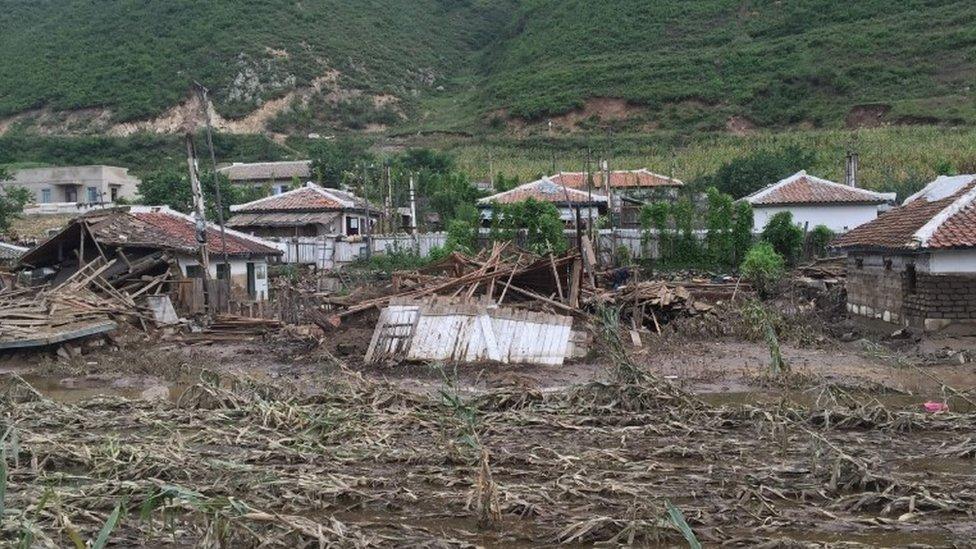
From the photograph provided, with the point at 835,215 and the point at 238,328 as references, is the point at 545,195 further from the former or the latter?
the point at 238,328

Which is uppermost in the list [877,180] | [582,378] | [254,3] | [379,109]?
[254,3]

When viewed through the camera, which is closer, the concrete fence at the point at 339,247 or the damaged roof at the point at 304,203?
the concrete fence at the point at 339,247

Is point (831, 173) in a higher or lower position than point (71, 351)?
higher

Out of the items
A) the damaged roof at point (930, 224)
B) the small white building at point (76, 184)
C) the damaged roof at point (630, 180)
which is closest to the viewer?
the damaged roof at point (930, 224)

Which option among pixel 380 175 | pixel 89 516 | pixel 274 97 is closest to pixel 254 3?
pixel 274 97

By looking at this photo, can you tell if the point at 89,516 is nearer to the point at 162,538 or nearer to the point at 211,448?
the point at 162,538

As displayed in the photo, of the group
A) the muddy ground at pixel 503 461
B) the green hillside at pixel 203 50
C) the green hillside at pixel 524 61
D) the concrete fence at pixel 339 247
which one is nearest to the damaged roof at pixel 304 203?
the concrete fence at pixel 339 247

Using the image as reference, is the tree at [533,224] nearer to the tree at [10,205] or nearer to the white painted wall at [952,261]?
the white painted wall at [952,261]

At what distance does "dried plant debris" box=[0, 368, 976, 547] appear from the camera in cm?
795

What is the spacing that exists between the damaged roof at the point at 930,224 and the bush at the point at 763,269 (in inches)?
120

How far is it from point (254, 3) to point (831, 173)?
59600mm

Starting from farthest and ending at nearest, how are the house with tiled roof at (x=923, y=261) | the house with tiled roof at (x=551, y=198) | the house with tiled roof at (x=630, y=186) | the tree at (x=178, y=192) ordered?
the tree at (x=178, y=192)
the house with tiled roof at (x=630, y=186)
the house with tiled roof at (x=551, y=198)
the house with tiled roof at (x=923, y=261)

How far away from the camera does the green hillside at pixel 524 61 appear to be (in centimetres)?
6581

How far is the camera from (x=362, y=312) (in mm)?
20547
